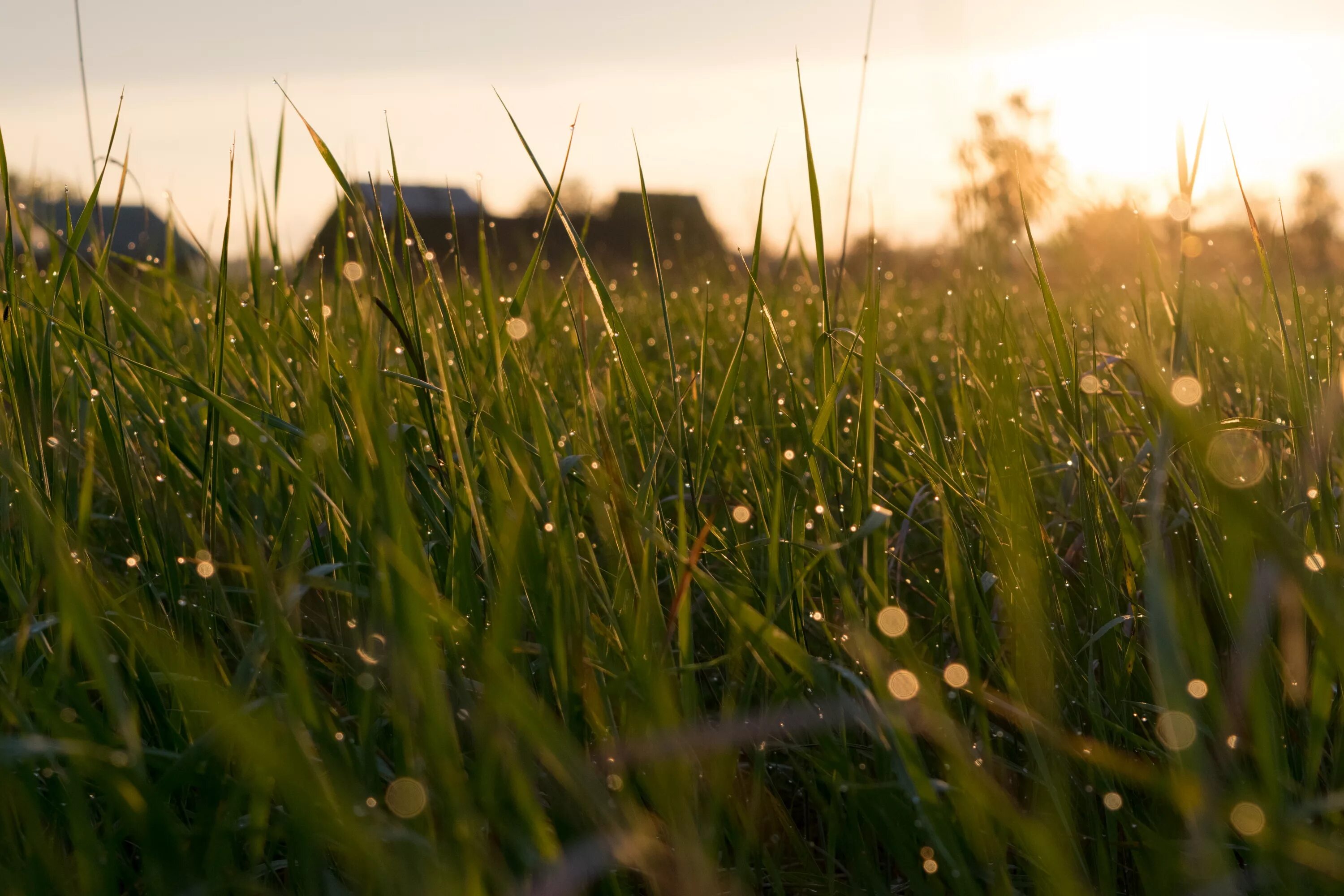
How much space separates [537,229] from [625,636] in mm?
4412

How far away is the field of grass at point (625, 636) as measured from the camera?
0.62 m

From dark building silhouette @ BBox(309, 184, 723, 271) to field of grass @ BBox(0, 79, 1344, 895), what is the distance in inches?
10.0

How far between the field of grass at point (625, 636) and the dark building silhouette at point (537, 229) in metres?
0.25

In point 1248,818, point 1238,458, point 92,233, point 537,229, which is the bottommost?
point 1248,818

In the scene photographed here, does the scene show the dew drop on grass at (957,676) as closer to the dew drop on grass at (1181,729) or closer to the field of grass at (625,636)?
the field of grass at (625,636)

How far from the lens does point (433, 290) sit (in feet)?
3.75

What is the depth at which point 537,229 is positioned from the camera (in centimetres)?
498

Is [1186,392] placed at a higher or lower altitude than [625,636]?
higher

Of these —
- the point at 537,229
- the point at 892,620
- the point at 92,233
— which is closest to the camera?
the point at 892,620

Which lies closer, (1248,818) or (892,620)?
(1248,818)

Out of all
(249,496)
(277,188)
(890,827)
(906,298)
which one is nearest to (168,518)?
(249,496)

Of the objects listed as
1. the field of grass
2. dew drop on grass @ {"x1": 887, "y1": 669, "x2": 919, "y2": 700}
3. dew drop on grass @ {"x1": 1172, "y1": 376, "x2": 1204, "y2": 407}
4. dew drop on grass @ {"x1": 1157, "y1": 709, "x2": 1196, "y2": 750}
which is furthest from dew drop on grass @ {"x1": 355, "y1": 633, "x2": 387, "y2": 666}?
dew drop on grass @ {"x1": 1172, "y1": 376, "x2": 1204, "y2": 407}

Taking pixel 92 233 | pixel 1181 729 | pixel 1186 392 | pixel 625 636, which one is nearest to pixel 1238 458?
pixel 1186 392

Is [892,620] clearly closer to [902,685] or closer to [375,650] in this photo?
[902,685]
